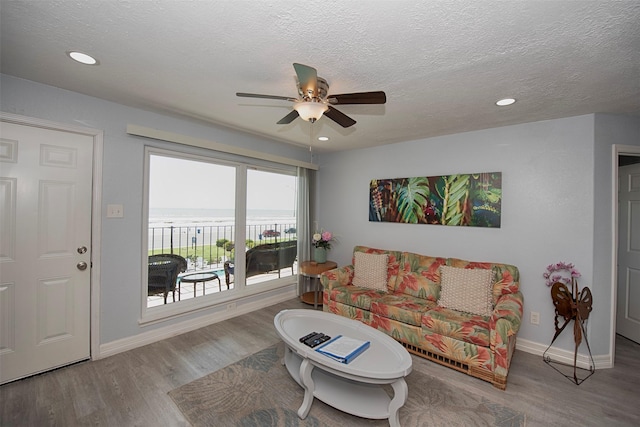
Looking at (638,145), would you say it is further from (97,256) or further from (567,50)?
(97,256)

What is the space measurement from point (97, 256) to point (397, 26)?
3117 millimetres

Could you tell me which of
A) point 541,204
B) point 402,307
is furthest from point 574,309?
point 402,307

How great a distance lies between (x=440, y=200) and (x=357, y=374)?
249 centimetres

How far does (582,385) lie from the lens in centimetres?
225

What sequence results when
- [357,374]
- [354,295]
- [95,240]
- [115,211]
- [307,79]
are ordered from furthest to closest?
[354,295]
[115,211]
[95,240]
[357,374]
[307,79]

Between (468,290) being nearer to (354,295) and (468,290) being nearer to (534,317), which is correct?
(534,317)

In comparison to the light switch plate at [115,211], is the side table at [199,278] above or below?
below

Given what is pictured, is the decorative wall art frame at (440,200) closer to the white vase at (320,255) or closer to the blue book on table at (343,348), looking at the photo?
the white vase at (320,255)

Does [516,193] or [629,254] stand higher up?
[516,193]

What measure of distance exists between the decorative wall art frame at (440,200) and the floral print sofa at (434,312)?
1.68 ft

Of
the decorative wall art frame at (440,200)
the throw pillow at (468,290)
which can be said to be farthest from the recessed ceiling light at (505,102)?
the throw pillow at (468,290)

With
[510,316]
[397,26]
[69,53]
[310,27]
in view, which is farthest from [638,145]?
[69,53]

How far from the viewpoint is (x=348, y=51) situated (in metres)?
1.66

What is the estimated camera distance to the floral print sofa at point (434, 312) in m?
2.26
